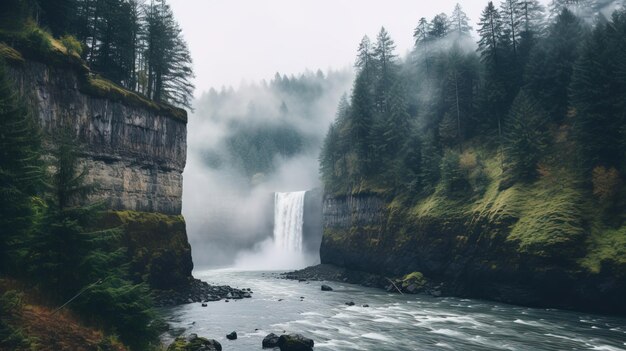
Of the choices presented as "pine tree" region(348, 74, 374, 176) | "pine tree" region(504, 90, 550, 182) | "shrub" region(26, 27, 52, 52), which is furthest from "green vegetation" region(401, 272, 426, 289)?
"shrub" region(26, 27, 52, 52)

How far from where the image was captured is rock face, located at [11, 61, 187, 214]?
36.0 meters

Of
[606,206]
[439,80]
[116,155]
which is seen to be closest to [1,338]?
[116,155]

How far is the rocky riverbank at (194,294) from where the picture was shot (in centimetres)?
4034

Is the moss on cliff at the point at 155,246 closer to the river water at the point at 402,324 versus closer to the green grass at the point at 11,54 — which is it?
the river water at the point at 402,324

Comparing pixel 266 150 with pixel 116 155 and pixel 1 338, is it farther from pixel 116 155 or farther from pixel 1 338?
pixel 1 338

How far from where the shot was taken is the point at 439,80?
71.4m

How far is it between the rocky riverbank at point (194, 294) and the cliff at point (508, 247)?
22554 millimetres

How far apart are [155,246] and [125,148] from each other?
11.7 metres

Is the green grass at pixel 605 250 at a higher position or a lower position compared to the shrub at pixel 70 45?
lower

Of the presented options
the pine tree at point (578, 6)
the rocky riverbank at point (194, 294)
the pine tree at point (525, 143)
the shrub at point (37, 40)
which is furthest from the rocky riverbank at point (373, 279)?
the pine tree at point (578, 6)

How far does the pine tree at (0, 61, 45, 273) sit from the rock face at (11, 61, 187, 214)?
19.5 meters

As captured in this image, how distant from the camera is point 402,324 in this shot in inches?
1225

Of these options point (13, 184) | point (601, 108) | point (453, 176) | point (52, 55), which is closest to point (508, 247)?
point (453, 176)

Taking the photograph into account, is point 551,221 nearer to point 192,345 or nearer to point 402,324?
point 402,324
